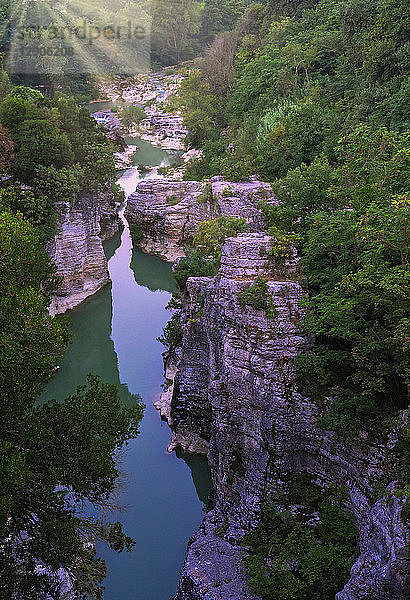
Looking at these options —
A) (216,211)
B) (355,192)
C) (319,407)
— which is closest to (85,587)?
(319,407)

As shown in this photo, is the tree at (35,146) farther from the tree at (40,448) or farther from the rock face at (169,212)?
the tree at (40,448)

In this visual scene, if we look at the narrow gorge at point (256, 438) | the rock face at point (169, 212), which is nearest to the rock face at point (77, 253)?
the rock face at point (169, 212)

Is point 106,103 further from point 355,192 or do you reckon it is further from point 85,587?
point 85,587

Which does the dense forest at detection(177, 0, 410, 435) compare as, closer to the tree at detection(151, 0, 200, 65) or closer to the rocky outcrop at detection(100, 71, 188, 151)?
the rocky outcrop at detection(100, 71, 188, 151)

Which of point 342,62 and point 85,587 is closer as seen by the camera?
point 85,587

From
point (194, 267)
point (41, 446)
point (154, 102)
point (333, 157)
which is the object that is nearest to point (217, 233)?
point (194, 267)

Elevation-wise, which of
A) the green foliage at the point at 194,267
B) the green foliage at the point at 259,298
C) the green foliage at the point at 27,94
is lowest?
the green foliage at the point at 259,298

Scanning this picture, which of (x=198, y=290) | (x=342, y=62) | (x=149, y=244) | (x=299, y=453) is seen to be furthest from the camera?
(x=149, y=244)
